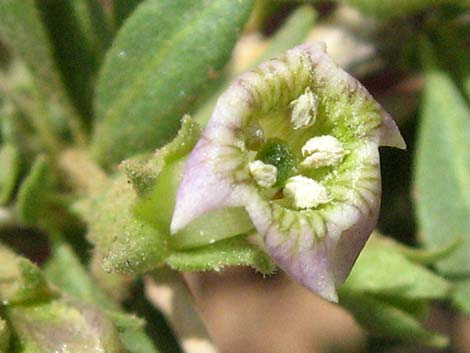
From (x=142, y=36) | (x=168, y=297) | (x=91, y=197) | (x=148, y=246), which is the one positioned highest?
(x=142, y=36)

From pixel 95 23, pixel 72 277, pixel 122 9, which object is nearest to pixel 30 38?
pixel 95 23

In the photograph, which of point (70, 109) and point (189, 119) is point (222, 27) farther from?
point (70, 109)

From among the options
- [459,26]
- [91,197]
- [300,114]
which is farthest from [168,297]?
[459,26]

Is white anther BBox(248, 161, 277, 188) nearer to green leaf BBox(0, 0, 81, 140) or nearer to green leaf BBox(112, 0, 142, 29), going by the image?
green leaf BBox(112, 0, 142, 29)

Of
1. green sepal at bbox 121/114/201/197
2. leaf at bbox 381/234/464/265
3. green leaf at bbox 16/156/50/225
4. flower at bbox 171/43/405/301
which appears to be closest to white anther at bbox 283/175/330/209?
flower at bbox 171/43/405/301

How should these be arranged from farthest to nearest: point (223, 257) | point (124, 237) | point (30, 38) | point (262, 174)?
point (30, 38) < point (124, 237) < point (223, 257) < point (262, 174)

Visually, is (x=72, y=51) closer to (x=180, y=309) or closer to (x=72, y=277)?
(x=72, y=277)

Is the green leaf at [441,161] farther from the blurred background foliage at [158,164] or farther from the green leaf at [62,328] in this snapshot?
the green leaf at [62,328]

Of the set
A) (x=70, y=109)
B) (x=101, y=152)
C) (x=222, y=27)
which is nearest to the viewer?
(x=222, y=27)
